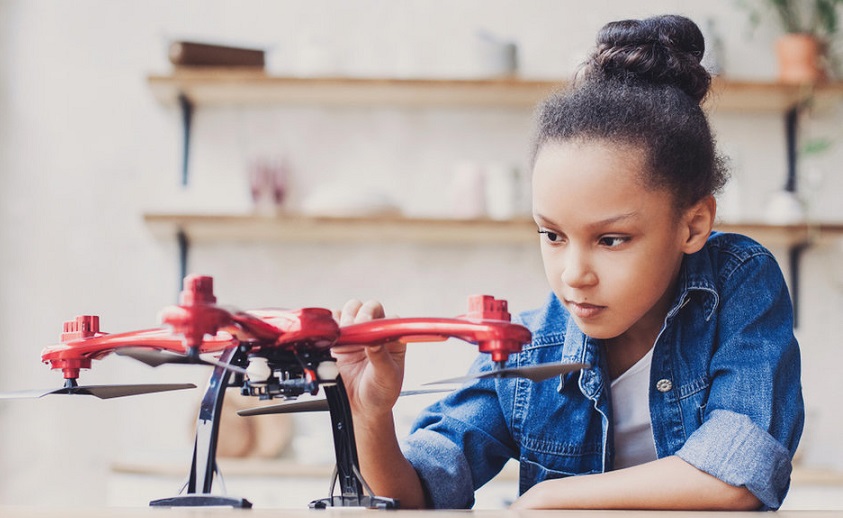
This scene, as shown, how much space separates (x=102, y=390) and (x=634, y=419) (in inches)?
24.3

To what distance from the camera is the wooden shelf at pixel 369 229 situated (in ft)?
8.59

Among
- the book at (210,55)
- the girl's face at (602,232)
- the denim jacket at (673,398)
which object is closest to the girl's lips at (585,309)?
the girl's face at (602,232)

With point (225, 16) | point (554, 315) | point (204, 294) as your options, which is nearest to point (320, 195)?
point (225, 16)

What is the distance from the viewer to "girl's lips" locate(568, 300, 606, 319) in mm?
1019

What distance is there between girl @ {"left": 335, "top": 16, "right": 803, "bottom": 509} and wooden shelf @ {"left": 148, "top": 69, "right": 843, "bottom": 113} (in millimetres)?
1551

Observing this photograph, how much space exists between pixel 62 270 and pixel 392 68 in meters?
1.16

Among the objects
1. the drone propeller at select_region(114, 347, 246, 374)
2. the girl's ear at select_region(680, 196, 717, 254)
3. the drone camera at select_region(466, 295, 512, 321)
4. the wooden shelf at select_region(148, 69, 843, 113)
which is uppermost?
the wooden shelf at select_region(148, 69, 843, 113)

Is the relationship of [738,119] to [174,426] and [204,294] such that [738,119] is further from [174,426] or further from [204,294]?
[204,294]

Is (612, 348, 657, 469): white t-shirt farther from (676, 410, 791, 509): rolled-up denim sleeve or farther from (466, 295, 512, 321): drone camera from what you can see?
(466, 295, 512, 321): drone camera

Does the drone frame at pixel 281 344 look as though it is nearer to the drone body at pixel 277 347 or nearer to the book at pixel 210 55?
the drone body at pixel 277 347

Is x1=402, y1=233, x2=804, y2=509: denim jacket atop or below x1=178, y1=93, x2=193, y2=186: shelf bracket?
below

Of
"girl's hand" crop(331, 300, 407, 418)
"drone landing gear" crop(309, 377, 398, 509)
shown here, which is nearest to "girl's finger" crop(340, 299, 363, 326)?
"girl's hand" crop(331, 300, 407, 418)

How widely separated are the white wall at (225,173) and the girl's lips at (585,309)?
1.80 meters

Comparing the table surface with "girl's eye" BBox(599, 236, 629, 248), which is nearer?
the table surface
